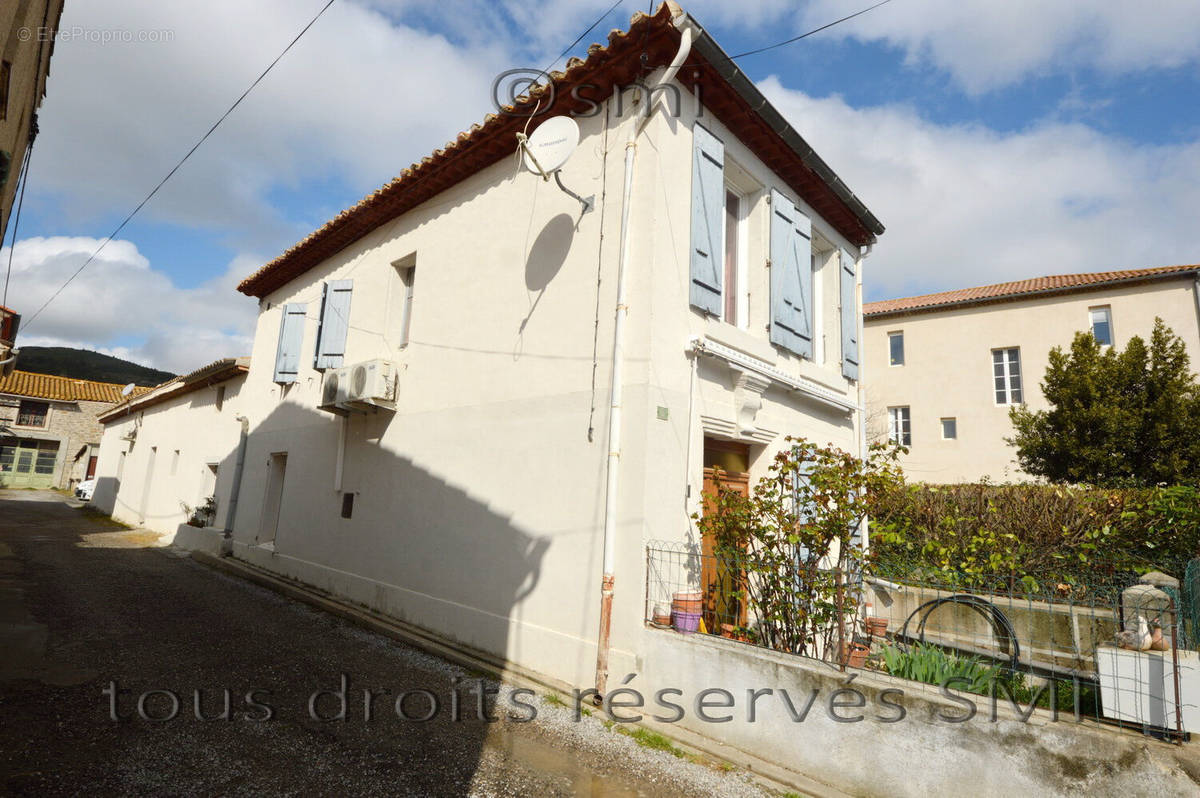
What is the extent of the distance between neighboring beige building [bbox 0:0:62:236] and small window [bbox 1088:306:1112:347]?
2292cm

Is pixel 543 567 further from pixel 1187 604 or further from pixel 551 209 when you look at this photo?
pixel 1187 604

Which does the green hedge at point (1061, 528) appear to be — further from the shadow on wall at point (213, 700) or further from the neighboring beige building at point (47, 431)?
the neighboring beige building at point (47, 431)

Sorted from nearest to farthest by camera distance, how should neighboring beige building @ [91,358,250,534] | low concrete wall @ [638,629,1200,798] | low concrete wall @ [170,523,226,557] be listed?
1. low concrete wall @ [638,629,1200,798]
2. low concrete wall @ [170,523,226,557]
3. neighboring beige building @ [91,358,250,534]

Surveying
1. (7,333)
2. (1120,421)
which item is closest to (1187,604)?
(1120,421)

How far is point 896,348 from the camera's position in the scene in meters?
21.2

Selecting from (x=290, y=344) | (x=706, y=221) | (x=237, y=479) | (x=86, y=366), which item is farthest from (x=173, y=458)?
(x=86, y=366)

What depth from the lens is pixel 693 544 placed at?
5.30m

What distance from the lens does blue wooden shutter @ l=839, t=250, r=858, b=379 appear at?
8031 mm

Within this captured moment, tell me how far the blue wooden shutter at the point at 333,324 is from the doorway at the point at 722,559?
19.4ft

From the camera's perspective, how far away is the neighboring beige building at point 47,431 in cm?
2996

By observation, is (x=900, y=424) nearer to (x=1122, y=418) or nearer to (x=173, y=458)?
(x=1122, y=418)

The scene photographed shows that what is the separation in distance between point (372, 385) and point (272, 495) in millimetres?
4337

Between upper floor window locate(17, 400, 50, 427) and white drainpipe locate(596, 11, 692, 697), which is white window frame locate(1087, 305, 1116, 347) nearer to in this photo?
white drainpipe locate(596, 11, 692, 697)

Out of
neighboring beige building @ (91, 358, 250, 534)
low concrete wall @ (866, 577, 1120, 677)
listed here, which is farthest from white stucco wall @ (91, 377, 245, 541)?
low concrete wall @ (866, 577, 1120, 677)
